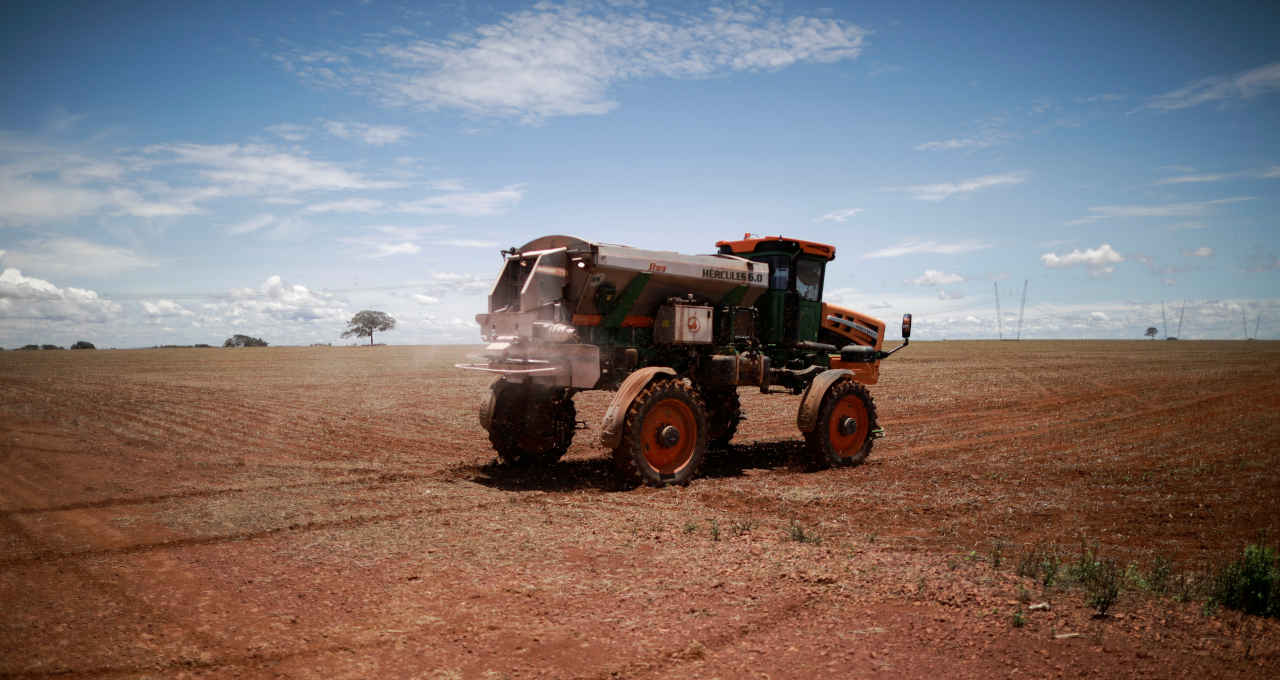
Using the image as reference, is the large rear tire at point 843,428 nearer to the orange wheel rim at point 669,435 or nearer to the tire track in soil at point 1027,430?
the tire track in soil at point 1027,430

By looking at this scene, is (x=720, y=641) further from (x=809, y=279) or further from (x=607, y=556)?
(x=809, y=279)

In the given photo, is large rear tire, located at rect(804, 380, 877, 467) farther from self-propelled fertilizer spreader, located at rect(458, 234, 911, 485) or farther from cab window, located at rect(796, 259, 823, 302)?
cab window, located at rect(796, 259, 823, 302)

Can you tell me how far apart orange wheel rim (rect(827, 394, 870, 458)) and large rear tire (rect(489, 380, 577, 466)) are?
4196 mm

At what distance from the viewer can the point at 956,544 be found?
276 inches

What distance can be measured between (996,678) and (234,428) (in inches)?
604

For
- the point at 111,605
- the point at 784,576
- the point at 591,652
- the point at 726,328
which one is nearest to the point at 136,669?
the point at 111,605

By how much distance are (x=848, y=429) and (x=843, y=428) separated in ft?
0.27

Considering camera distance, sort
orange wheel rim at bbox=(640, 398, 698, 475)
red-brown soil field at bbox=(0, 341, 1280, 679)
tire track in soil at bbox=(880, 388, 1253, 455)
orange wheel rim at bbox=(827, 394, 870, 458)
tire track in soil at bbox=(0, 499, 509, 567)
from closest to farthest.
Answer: red-brown soil field at bbox=(0, 341, 1280, 679) → tire track in soil at bbox=(0, 499, 509, 567) → orange wheel rim at bbox=(640, 398, 698, 475) → orange wheel rim at bbox=(827, 394, 870, 458) → tire track in soil at bbox=(880, 388, 1253, 455)

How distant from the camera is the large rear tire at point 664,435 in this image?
364 inches

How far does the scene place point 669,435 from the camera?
966 cm

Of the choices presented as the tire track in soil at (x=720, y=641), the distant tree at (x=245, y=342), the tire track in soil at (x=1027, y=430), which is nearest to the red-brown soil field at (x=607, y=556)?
the tire track in soil at (x=720, y=641)

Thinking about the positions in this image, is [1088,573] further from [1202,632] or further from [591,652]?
[591,652]

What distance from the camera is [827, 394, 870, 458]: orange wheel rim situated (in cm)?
1145

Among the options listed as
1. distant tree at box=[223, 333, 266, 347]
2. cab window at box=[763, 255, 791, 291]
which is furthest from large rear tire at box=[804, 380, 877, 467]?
distant tree at box=[223, 333, 266, 347]
